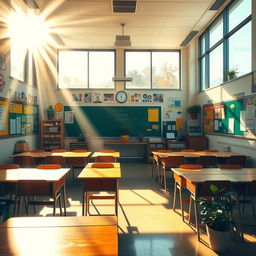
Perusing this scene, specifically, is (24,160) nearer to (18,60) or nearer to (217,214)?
(18,60)

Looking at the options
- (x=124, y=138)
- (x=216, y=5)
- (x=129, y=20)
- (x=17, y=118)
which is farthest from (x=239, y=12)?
(x=17, y=118)

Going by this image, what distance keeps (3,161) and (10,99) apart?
1.45 meters

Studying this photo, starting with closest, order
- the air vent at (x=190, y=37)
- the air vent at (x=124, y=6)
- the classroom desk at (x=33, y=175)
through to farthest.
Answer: the classroom desk at (x=33, y=175) < the air vent at (x=124, y=6) < the air vent at (x=190, y=37)

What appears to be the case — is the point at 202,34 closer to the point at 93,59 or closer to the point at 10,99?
the point at 93,59

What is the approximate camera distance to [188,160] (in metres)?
5.19

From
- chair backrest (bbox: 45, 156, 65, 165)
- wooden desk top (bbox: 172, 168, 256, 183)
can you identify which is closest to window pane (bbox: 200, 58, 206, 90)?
wooden desk top (bbox: 172, 168, 256, 183)

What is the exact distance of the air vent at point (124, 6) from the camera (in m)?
5.11

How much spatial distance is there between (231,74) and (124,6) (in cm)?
287

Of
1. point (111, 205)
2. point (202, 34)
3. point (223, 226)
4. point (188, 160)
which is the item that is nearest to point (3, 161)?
point (111, 205)

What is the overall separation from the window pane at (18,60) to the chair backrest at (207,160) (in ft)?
16.1

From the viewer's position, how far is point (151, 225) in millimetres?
3205

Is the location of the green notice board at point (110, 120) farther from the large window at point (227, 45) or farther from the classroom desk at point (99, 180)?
the classroom desk at point (99, 180)

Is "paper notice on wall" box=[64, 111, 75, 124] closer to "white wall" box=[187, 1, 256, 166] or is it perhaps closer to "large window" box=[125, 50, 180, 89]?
"large window" box=[125, 50, 180, 89]

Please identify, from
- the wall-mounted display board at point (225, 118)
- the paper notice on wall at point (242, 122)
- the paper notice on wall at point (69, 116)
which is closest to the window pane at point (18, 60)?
the paper notice on wall at point (69, 116)
